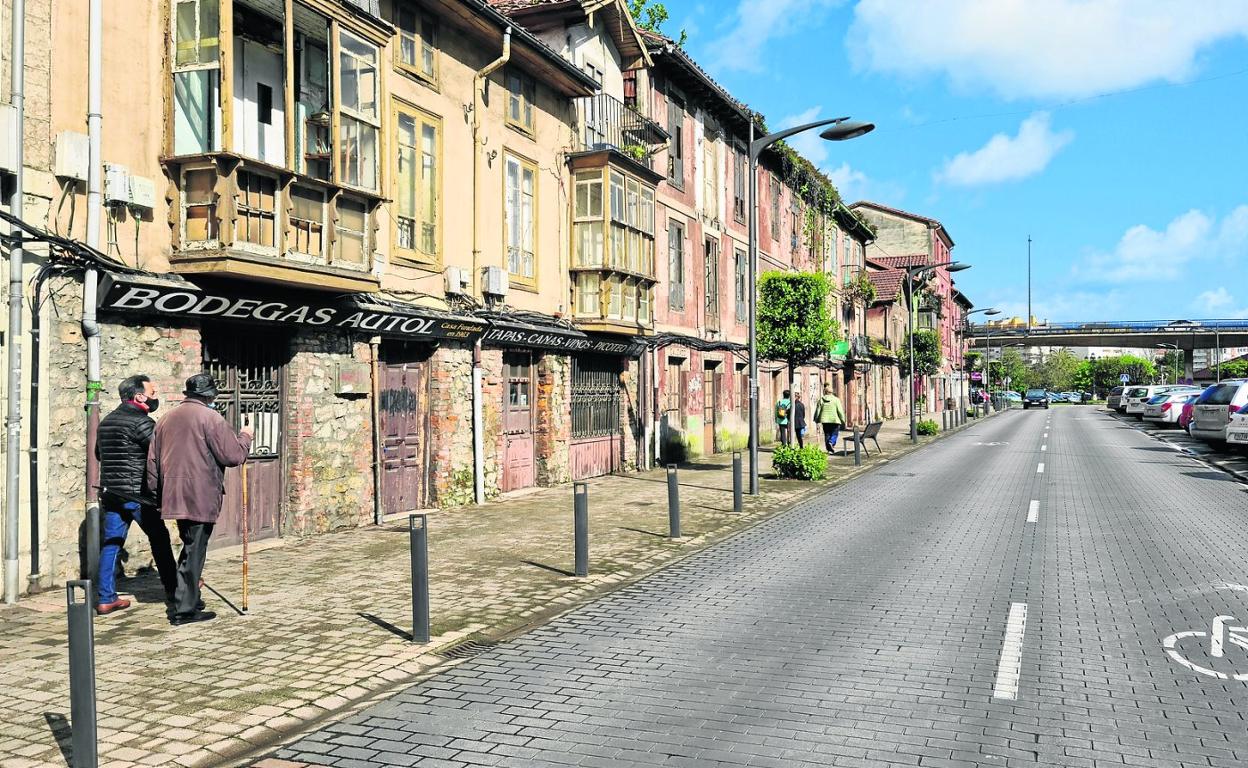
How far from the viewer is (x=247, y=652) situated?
620 centimetres

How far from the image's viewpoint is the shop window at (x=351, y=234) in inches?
414

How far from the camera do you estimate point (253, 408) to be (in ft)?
34.9

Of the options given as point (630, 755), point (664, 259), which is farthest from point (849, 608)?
point (664, 259)

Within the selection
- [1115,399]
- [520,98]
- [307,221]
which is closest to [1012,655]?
[307,221]

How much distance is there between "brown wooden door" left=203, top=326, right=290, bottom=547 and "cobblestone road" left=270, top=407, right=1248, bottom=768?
490cm

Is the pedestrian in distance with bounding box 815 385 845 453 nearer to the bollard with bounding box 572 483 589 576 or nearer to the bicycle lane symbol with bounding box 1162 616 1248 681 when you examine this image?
the bollard with bounding box 572 483 589 576

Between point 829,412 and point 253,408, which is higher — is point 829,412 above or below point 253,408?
below

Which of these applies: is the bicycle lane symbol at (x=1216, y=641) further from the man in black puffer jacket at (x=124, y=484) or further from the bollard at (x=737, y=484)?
the man in black puffer jacket at (x=124, y=484)

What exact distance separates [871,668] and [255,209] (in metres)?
7.35

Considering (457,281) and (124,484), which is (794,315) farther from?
(124,484)

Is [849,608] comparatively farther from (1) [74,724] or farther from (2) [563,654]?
(1) [74,724]

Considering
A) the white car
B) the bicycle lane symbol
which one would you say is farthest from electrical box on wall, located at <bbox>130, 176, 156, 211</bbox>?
the white car

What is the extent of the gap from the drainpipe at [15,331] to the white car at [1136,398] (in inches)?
1900

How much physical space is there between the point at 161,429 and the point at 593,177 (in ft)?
38.1
